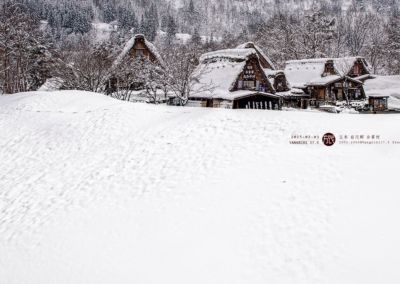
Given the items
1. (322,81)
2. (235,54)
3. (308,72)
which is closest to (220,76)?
(235,54)

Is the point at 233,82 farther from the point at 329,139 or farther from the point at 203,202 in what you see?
the point at 203,202

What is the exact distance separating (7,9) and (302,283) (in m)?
33.6

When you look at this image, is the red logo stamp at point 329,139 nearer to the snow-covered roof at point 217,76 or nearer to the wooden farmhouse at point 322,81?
the snow-covered roof at point 217,76

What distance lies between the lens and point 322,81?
42000 mm

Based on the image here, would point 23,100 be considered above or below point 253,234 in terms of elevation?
above

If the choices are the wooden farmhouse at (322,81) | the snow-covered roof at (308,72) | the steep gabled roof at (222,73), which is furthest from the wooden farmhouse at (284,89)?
the steep gabled roof at (222,73)

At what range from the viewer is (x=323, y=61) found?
141 feet

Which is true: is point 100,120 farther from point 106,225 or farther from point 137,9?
point 137,9

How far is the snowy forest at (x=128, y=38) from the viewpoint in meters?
24.6

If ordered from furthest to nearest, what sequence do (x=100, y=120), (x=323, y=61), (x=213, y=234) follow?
1. (x=323, y=61)
2. (x=100, y=120)
3. (x=213, y=234)

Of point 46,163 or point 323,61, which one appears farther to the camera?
point 323,61

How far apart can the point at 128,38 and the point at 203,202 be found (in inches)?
2573

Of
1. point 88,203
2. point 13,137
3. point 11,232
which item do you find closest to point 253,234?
point 88,203

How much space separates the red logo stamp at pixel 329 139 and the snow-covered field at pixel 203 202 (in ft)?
0.67
